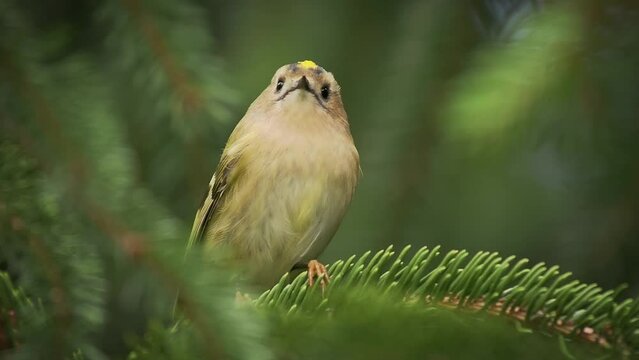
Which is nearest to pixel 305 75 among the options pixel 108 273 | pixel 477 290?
pixel 108 273

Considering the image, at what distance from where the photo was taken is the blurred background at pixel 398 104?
1.49 meters

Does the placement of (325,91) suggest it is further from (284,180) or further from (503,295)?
(503,295)

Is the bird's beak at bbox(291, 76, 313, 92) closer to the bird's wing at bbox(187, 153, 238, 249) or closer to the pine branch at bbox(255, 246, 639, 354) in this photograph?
the bird's wing at bbox(187, 153, 238, 249)

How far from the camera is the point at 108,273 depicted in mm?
2223

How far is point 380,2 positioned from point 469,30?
0.79 ft

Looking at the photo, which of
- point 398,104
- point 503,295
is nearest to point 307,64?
point 398,104

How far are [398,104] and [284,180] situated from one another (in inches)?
11.3

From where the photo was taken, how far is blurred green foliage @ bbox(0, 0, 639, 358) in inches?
54.1

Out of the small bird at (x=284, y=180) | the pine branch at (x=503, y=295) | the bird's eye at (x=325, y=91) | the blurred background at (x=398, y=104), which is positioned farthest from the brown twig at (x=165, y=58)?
the bird's eye at (x=325, y=91)

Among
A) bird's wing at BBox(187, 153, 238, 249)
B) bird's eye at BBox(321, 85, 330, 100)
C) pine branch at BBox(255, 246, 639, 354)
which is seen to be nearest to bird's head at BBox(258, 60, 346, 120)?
bird's eye at BBox(321, 85, 330, 100)

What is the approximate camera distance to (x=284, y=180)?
211 centimetres

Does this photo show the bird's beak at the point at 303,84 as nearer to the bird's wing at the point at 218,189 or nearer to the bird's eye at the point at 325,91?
the bird's eye at the point at 325,91

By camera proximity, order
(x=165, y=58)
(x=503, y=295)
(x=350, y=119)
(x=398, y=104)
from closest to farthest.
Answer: (x=503, y=295)
(x=165, y=58)
(x=398, y=104)
(x=350, y=119)

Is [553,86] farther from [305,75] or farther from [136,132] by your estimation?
[136,132]
